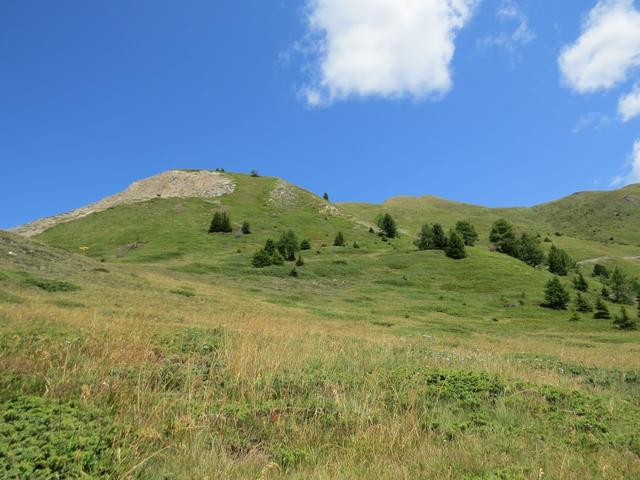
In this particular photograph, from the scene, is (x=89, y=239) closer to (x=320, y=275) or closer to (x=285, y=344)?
(x=320, y=275)

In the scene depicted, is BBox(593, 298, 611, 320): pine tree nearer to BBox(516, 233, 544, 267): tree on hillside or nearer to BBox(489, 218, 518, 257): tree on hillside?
BBox(516, 233, 544, 267): tree on hillside

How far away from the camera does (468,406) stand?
639 centimetres

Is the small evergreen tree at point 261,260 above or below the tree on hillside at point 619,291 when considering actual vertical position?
above

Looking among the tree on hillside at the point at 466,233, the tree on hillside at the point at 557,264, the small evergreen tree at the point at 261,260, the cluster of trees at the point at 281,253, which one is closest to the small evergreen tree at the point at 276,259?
the cluster of trees at the point at 281,253

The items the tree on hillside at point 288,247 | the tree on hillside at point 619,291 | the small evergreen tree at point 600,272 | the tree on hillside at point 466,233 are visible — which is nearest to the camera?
the tree on hillside at point 619,291

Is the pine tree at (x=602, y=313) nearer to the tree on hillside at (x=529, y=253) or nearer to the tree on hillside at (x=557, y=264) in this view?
the tree on hillside at (x=557, y=264)

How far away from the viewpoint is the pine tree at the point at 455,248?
2630 inches

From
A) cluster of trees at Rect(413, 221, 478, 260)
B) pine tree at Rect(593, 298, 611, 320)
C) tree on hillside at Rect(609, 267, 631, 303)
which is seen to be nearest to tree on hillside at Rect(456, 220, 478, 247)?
cluster of trees at Rect(413, 221, 478, 260)

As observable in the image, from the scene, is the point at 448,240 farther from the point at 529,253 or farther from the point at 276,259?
the point at 276,259

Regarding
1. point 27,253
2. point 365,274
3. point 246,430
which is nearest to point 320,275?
point 365,274

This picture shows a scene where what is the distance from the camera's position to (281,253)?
64.6m

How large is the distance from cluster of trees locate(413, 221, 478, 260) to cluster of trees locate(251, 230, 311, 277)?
20.3m

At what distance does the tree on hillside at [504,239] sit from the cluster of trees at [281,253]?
119ft

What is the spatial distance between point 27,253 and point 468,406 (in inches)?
1384
